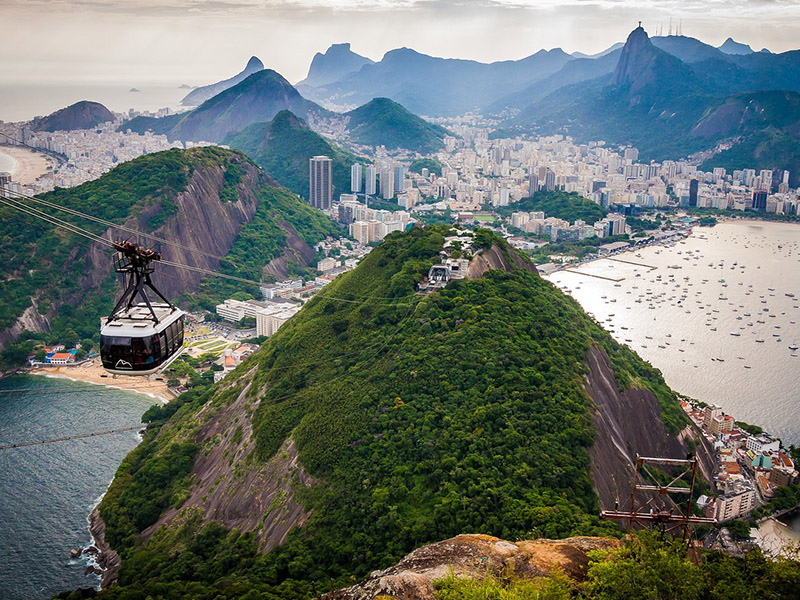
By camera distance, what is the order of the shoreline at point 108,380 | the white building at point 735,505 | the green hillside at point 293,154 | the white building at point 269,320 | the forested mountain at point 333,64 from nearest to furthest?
the white building at point 735,505 → the shoreline at point 108,380 → the white building at point 269,320 → the green hillside at point 293,154 → the forested mountain at point 333,64

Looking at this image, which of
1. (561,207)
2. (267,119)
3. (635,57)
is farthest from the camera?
(635,57)

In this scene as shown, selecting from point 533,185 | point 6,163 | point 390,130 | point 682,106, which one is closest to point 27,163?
point 6,163

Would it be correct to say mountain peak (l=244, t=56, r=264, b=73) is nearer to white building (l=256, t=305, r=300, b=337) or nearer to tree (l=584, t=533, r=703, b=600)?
white building (l=256, t=305, r=300, b=337)

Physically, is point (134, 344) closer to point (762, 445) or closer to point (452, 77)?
point (762, 445)

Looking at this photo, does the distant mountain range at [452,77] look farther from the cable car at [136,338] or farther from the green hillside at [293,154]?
the cable car at [136,338]

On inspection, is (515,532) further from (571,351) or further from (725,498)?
(725,498)

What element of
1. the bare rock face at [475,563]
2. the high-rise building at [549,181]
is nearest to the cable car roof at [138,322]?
the bare rock face at [475,563]

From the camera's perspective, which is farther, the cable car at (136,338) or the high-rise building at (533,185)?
the high-rise building at (533,185)
